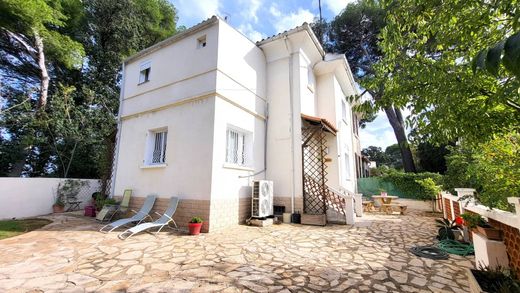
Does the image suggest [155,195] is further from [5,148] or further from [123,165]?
[5,148]

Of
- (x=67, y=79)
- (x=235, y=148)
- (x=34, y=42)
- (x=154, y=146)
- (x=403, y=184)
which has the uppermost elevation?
(x=34, y=42)

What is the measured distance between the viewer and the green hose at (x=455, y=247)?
18.0 feet

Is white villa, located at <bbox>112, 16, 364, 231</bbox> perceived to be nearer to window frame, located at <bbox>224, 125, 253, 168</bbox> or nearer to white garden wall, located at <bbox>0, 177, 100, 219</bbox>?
window frame, located at <bbox>224, 125, 253, 168</bbox>

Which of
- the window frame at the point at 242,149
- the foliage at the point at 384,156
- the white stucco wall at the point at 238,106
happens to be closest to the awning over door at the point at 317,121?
the white stucco wall at the point at 238,106

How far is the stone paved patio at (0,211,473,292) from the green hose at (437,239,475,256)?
1.34 feet

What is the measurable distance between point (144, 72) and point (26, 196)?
817 centimetres

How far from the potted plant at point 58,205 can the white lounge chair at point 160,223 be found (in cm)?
801

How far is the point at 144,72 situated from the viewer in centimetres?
1114

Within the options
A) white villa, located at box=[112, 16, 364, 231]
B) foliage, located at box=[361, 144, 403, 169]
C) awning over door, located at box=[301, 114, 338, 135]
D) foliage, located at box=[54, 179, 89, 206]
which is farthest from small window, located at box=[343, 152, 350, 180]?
foliage, located at box=[361, 144, 403, 169]

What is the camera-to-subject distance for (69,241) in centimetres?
628

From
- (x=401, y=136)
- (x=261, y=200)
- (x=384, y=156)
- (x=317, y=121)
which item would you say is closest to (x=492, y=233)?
(x=261, y=200)

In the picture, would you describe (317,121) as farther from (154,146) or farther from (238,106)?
(154,146)

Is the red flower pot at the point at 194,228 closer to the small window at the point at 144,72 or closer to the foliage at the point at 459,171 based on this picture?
the small window at the point at 144,72

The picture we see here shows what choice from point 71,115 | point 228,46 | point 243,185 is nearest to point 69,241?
point 243,185
